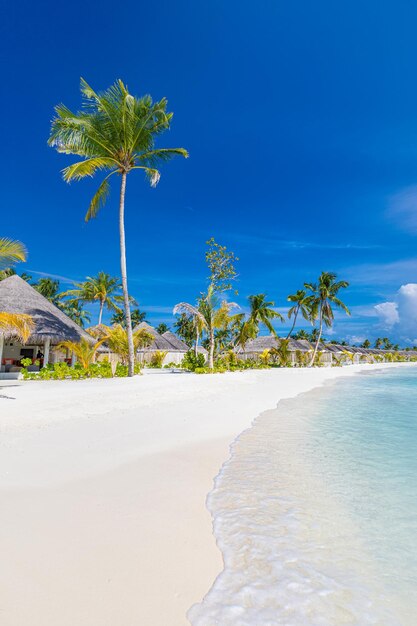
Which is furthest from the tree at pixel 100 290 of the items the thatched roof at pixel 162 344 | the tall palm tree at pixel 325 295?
the tall palm tree at pixel 325 295

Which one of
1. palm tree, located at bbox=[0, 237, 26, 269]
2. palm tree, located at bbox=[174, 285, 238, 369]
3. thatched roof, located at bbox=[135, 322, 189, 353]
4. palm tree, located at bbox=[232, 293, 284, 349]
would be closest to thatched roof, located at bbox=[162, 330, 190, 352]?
thatched roof, located at bbox=[135, 322, 189, 353]

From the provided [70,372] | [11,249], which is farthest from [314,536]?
[70,372]

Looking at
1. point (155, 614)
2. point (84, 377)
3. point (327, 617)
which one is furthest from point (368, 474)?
point (84, 377)

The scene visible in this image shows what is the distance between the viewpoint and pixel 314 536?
2463mm

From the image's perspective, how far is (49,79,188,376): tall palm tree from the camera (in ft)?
41.9

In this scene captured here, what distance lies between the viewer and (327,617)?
5.45 feet

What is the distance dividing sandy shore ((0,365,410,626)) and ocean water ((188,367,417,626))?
6.8 inches

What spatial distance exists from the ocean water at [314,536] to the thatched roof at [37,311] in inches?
466

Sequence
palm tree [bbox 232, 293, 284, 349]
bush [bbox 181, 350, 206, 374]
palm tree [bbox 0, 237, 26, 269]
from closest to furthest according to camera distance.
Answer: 1. palm tree [bbox 0, 237, 26, 269]
2. bush [bbox 181, 350, 206, 374]
3. palm tree [bbox 232, 293, 284, 349]

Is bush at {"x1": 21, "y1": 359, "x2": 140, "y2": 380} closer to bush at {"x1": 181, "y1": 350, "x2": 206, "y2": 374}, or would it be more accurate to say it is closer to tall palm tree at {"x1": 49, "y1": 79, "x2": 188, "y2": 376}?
tall palm tree at {"x1": 49, "y1": 79, "x2": 188, "y2": 376}

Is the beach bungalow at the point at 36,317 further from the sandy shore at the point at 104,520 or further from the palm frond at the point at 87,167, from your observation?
the sandy shore at the point at 104,520

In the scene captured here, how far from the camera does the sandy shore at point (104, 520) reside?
165 centimetres

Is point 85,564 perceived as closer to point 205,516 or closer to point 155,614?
point 155,614

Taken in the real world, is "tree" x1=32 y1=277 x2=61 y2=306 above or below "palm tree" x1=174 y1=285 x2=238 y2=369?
above
